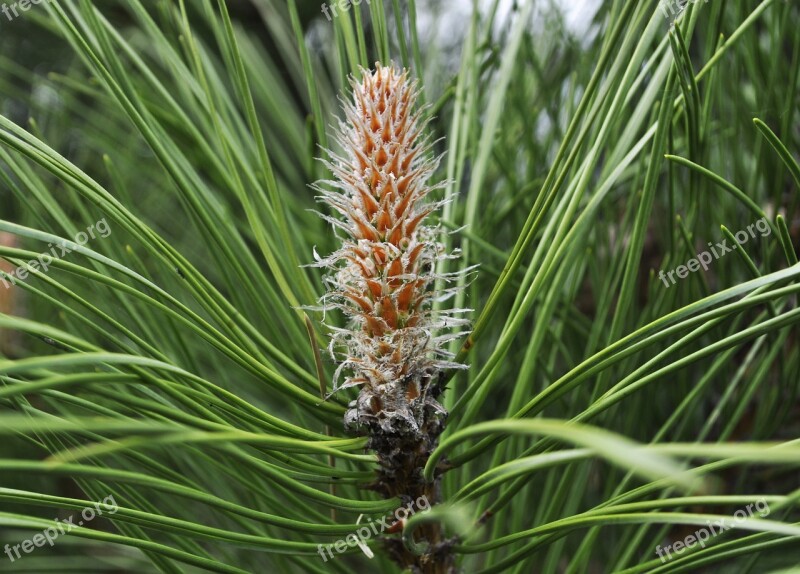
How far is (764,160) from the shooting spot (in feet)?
2.53

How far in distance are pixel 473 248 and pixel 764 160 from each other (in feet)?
1.02

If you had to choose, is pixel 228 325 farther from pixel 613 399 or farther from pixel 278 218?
pixel 613 399

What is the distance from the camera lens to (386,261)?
56 centimetres

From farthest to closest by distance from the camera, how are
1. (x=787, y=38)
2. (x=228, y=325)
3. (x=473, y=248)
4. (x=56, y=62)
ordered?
(x=56, y=62) < (x=787, y=38) < (x=473, y=248) < (x=228, y=325)

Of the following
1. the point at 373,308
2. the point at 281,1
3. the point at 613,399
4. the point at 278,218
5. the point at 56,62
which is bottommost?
the point at 613,399

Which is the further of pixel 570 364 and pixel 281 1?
pixel 281 1

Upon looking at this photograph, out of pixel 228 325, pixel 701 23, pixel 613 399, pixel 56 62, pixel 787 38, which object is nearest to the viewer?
pixel 613 399

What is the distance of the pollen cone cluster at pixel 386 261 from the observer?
0.56 meters

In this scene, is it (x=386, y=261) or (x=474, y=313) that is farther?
(x=474, y=313)

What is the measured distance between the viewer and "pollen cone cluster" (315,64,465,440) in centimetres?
56

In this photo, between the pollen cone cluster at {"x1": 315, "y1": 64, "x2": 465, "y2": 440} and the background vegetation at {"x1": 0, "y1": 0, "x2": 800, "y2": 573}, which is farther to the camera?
the pollen cone cluster at {"x1": 315, "y1": 64, "x2": 465, "y2": 440}

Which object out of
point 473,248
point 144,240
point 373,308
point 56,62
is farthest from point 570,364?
point 56,62

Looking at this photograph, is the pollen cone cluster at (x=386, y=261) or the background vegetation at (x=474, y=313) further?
the pollen cone cluster at (x=386, y=261)

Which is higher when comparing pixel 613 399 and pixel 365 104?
pixel 365 104
